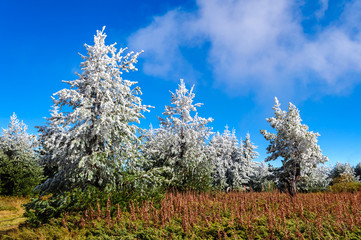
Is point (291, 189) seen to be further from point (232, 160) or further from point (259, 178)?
point (259, 178)

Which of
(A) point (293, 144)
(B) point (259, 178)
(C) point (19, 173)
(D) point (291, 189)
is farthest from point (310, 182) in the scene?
(C) point (19, 173)

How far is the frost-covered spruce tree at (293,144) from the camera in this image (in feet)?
56.3

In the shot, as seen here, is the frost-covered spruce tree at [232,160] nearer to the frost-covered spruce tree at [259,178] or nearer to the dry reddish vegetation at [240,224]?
the frost-covered spruce tree at [259,178]

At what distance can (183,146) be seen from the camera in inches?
676

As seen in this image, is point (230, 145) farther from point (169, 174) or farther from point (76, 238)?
point (76, 238)

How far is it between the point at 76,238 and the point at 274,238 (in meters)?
5.37

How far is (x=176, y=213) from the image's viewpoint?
779cm

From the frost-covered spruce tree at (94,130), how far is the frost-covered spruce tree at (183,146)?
5.53 meters

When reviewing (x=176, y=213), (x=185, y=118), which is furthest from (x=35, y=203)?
(x=185, y=118)

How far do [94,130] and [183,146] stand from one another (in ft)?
28.3

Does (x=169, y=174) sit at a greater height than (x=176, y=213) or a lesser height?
greater

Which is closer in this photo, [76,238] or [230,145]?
[76,238]

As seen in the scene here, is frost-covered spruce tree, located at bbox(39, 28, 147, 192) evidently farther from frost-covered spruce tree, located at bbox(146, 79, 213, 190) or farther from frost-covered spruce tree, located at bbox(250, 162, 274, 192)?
frost-covered spruce tree, located at bbox(250, 162, 274, 192)

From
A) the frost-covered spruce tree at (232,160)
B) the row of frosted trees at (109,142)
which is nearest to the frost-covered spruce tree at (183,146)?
the row of frosted trees at (109,142)
